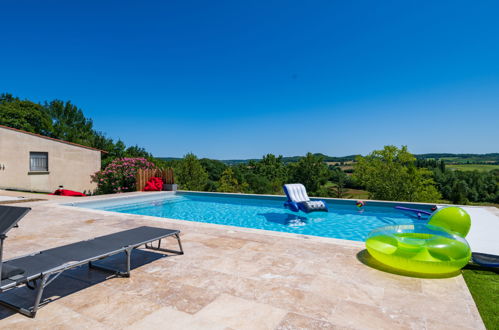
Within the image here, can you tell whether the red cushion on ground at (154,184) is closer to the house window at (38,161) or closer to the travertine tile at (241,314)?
the house window at (38,161)

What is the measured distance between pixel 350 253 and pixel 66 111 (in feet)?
156

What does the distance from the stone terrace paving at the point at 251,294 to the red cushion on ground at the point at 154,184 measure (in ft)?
34.9

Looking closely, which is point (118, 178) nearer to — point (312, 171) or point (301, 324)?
point (301, 324)

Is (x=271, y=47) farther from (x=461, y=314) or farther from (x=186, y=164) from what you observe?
(x=461, y=314)

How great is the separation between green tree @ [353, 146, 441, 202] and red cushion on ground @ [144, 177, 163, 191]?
11634 millimetres

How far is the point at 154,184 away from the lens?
1536cm

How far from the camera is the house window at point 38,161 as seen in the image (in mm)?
15164

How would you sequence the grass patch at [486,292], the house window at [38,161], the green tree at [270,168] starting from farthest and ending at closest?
the green tree at [270,168] → the house window at [38,161] → the grass patch at [486,292]

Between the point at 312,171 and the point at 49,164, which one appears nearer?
the point at 49,164

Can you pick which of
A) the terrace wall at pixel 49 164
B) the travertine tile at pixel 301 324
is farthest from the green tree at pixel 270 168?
the travertine tile at pixel 301 324

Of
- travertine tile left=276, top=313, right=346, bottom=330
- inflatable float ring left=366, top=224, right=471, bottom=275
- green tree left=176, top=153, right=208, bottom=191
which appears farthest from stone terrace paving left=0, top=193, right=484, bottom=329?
green tree left=176, top=153, right=208, bottom=191

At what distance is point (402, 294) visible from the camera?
295 centimetres

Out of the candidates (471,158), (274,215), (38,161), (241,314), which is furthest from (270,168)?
(241,314)

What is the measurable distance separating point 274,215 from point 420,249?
22.8ft
